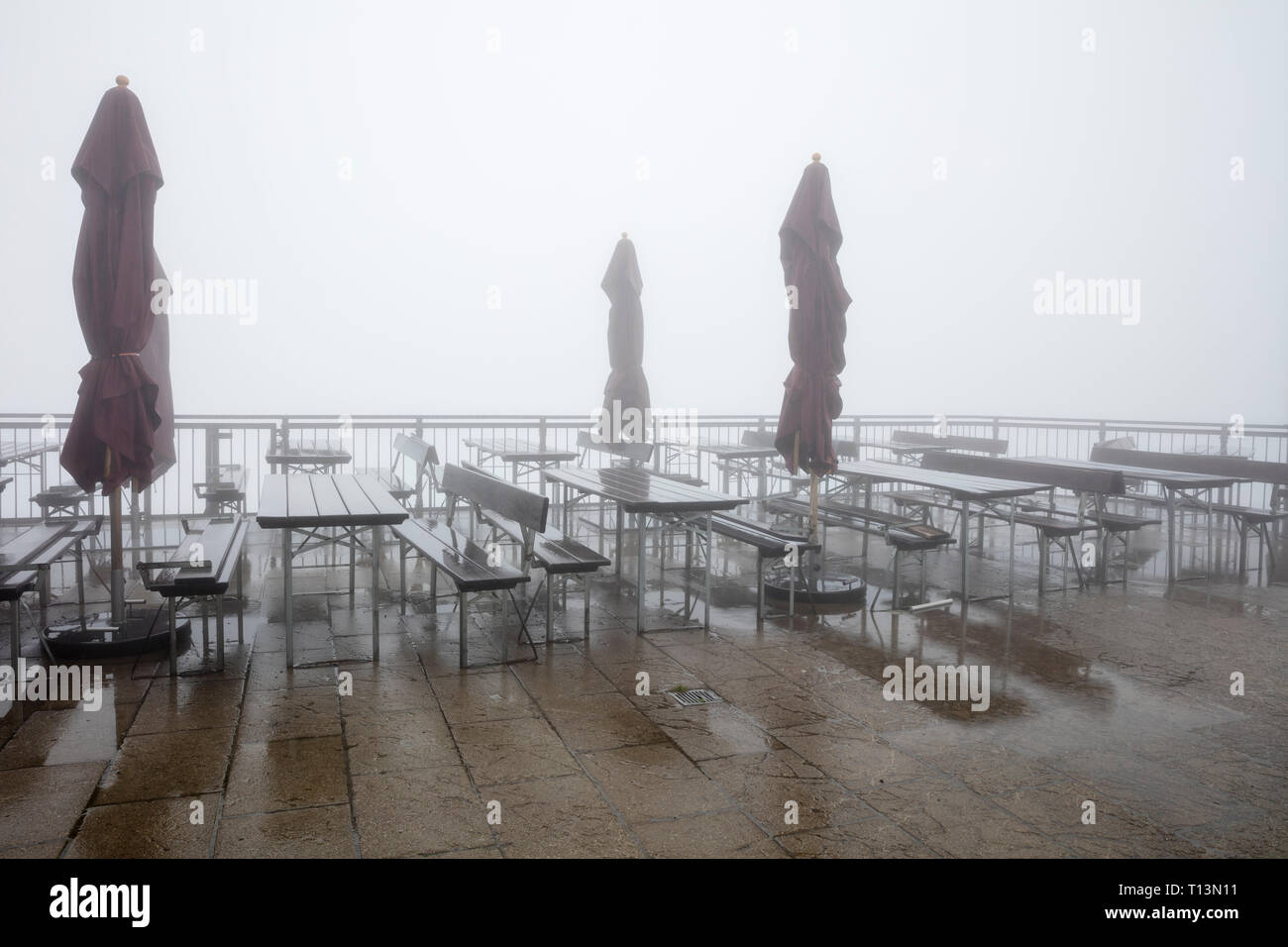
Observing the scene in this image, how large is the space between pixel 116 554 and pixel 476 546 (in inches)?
84.7

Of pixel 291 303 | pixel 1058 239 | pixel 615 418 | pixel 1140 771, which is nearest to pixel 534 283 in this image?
pixel 291 303

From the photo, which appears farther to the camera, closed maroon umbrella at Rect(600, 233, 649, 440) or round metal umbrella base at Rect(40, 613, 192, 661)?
closed maroon umbrella at Rect(600, 233, 649, 440)

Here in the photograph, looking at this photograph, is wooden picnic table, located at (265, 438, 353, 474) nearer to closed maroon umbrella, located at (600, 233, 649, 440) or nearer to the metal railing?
the metal railing

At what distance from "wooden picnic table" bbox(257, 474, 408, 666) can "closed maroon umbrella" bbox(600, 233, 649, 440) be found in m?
3.37

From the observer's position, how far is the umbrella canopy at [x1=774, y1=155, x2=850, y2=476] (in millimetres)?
6547

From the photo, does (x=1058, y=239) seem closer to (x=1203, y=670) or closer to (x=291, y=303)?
(x=291, y=303)

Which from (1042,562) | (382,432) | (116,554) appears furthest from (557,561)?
(382,432)

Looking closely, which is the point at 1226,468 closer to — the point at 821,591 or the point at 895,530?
the point at 895,530

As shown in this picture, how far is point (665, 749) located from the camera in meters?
4.06

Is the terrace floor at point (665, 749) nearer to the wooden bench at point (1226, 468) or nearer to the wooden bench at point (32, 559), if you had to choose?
the wooden bench at point (32, 559)

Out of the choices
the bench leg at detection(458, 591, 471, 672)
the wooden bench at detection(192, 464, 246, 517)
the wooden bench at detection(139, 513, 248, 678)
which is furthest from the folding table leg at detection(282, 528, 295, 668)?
the wooden bench at detection(192, 464, 246, 517)

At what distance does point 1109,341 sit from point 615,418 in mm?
33884

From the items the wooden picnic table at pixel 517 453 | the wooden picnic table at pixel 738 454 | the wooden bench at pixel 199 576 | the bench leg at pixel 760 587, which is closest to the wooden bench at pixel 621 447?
the wooden picnic table at pixel 517 453
